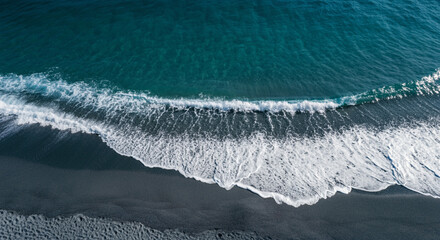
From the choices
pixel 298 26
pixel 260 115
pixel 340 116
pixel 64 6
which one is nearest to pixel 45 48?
pixel 64 6

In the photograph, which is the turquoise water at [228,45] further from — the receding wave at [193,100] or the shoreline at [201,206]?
the shoreline at [201,206]

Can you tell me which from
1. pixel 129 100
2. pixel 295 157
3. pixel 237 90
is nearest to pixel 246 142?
pixel 295 157

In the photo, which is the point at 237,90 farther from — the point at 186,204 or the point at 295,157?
the point at 186,204

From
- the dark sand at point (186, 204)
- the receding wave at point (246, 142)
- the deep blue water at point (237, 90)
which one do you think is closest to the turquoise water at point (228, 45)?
the deep blue water at point (237, 90)

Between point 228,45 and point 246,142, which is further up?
point 228,45

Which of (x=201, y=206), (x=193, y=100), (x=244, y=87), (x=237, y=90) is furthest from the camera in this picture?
(x=244, y=87)

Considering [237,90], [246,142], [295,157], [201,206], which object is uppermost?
[237,90]
